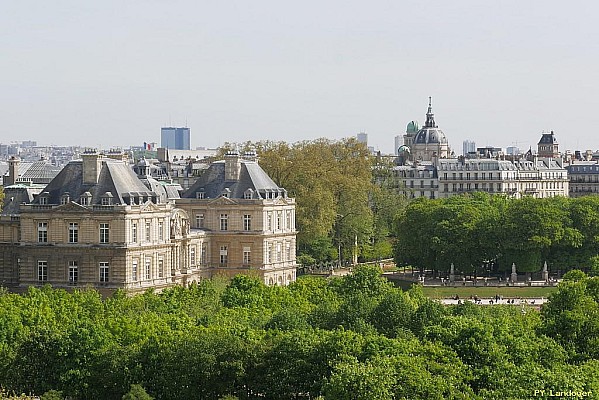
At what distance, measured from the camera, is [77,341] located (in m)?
60.7

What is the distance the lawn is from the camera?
341 feet

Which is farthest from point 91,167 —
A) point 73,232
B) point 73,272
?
point 73,272

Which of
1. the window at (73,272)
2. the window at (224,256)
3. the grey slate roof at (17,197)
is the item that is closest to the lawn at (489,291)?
the window at (224,256)

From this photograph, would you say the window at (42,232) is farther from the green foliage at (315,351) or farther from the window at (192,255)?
the green foliage at (315,351)

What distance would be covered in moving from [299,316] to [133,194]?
25.5 m

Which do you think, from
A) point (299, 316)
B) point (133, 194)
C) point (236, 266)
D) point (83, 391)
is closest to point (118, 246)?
point (133, 194)

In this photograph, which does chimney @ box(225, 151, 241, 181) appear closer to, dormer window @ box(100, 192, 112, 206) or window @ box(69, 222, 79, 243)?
dormer window @ box(100, 192, 112, 206)

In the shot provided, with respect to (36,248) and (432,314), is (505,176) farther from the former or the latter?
(432,314)

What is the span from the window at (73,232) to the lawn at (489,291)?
25.9 m

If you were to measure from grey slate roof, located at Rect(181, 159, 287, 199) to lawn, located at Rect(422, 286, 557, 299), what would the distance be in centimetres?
1272

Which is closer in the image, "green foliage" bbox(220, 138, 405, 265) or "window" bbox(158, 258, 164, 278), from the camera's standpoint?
"window" bbox(158, 258, 164, 278)

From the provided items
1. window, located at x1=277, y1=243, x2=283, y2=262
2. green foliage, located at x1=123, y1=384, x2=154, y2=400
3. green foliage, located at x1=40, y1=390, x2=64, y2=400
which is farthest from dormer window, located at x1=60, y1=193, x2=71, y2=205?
green foliage, located at x1=123, y1=384, x2=154, y2=400

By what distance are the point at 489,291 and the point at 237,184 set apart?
18838 mm

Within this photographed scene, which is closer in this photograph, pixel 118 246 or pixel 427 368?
pixel 427 368
